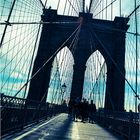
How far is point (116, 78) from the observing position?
3591cm

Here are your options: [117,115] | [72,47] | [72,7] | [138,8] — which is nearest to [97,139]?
[117,115]

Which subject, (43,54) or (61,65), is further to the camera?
(43,54)

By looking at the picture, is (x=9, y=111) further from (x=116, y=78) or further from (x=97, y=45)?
(x=97, y=45)

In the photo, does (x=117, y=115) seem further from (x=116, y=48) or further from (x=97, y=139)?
(x=116, y=48)

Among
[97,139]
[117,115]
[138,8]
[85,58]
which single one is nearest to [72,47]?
[85,58]

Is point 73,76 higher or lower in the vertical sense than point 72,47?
lower

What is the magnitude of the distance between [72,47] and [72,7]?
7.77 metres

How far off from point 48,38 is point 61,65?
8862 millimetres

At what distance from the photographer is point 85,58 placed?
3784cm

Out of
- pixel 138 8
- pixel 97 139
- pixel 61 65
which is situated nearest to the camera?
pixel 97 139

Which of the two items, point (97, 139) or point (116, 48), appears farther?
point (116, 48)

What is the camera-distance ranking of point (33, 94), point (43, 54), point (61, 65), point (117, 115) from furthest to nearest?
1. point (43, 54)
2. point (33, 94)
3. point (61, 65)
4. point (117, 115)

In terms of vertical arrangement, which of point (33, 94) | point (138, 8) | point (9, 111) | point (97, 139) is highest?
point (138, 8)

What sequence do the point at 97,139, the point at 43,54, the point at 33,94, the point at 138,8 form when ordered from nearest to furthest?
the point at 97,139
the point at 138,8
the point at 33,94
the point at 43,54
